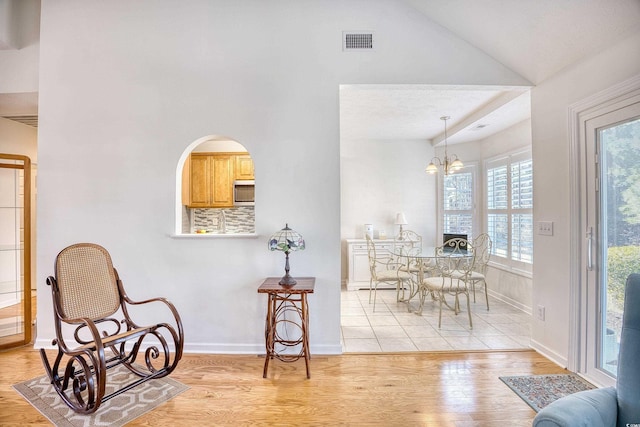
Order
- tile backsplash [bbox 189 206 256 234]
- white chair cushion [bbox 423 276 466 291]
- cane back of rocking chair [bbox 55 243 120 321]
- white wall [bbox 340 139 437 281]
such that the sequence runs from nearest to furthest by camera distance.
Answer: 1. cane back of rocking chair [bbox 55 243 120 321]
2. white chair cushion [bbox 423 276 466 291]
3. tile backsplash [bbox 189 206 256 234]
4. white wall [bbox 340 139 437 281]

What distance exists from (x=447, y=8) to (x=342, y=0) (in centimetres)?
95

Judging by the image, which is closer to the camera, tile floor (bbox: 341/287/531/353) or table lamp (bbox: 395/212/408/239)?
tile floor (bbox: 341/287/531/353)

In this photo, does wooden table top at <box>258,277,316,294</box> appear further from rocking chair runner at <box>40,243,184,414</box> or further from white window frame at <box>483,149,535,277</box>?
white window frame at <box>483,149,535,277</box>

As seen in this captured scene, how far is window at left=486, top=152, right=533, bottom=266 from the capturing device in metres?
3.99

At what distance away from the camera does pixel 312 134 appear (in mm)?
2738

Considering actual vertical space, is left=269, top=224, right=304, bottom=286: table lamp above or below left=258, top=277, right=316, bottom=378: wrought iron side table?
above

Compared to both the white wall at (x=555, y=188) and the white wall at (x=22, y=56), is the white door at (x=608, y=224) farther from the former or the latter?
the white wall at (x=22, y=56)

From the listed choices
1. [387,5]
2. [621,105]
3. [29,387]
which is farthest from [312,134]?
[29,387]

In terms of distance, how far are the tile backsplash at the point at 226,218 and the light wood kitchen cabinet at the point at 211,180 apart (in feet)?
0.83

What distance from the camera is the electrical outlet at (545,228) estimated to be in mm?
2602

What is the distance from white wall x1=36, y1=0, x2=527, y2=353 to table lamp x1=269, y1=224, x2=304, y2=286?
22 centimetres

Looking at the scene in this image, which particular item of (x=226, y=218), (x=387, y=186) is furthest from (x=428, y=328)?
(x=226, y=218)

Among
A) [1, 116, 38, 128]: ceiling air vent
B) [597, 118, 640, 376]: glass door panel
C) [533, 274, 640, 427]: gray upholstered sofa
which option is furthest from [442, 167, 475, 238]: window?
[1, 116, 38, 128]: ceiling air vent

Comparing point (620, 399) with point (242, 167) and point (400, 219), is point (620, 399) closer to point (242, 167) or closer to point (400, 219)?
point (400, 219)
